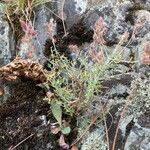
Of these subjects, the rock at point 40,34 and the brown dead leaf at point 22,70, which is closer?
the brown dead leaf at point 22,70

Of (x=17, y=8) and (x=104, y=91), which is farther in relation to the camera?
(x=17, y=8)

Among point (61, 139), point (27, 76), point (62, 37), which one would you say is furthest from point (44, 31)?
point (61, 139)

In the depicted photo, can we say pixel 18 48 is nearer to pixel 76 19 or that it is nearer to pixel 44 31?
pixel 44 31

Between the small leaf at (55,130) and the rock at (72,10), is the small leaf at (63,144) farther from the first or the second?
the rock at (72,10)

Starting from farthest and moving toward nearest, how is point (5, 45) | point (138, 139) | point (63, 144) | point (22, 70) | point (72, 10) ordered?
point (72, 10) < point (5, 45) < point (22, 70) < point (63, 144) < point (138, 139)

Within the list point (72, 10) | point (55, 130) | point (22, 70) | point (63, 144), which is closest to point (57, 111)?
point (55, 130)

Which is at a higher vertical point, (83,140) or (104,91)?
(104,91)

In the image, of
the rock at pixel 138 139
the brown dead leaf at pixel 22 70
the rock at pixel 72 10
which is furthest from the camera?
the rock at pixel 72 10

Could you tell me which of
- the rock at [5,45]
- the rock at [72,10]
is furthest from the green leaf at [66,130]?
the rock at [72,10]

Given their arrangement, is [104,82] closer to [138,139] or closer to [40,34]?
[138,139]
